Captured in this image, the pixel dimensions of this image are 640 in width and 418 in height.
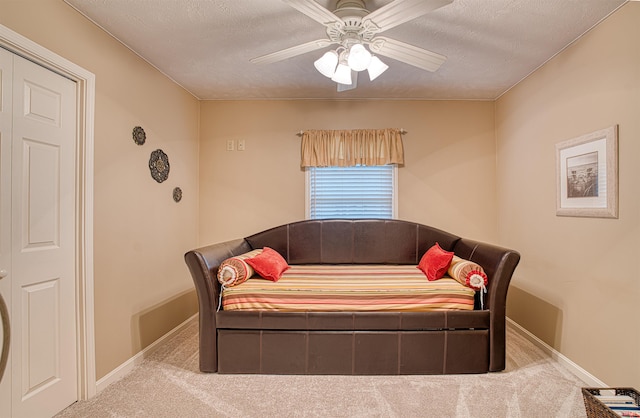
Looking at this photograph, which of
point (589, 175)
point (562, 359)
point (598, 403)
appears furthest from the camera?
point (562, 359)

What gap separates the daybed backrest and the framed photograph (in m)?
1.13

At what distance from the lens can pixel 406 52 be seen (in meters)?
2.08

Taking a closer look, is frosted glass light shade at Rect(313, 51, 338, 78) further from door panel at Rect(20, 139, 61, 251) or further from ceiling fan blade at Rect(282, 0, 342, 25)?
door panel at Rect(20, 139, 61, 251)

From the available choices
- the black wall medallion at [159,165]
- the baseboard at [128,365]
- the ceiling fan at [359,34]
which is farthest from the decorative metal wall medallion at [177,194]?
the ceiling fan at [359,34]

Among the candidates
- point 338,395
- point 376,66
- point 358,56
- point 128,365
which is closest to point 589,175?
point 376,66

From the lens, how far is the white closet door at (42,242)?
171 cm

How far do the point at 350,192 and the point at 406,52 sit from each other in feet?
6.15

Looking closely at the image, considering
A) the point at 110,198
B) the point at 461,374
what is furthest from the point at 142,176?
the point at 461,374

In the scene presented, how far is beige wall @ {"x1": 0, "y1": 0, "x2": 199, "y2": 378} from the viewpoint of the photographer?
2.02 m

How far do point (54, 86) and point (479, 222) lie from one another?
399 cm

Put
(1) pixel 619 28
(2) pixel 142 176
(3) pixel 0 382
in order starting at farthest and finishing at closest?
1. (2) pixel 142 176
2. (1) pixel 619 28
3. (3) pixel 0 382

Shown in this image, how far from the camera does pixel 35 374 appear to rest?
5.94 ft

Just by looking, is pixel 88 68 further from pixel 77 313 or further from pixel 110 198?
pixel 77 313

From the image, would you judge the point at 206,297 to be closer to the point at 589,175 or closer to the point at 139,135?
the point at 139,135
